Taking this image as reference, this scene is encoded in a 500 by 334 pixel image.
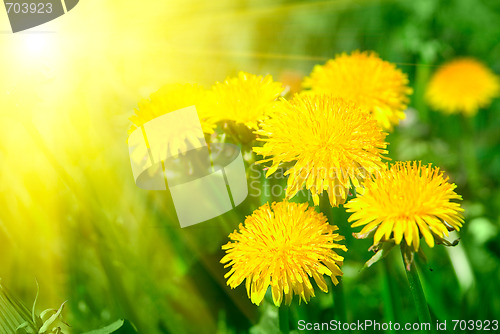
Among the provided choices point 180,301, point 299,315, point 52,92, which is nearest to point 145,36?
point 52,92

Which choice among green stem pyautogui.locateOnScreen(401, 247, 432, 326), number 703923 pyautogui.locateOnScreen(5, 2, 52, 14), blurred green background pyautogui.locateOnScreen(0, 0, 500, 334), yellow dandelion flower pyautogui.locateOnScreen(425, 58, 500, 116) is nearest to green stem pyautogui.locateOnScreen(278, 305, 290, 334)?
blurred green background pyautogui.locateOnScreen(0, 0, 500, 334)

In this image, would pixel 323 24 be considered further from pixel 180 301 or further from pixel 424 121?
pixel 180 301

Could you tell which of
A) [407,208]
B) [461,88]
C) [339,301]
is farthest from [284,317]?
[461,88]

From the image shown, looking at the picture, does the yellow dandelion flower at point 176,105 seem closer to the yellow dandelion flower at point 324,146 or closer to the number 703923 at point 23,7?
the yellow dandelion flower at point 324,146

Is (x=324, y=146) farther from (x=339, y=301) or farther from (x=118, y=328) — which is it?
(x=118, y=328)

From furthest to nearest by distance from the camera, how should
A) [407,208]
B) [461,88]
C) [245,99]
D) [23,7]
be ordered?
[461,88]
[23,7]
[245,99]
[407,208]

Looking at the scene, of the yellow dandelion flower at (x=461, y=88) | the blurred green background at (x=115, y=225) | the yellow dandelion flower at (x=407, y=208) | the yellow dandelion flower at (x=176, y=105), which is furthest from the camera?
the yellow dandelion flower at (x=461, y=88)

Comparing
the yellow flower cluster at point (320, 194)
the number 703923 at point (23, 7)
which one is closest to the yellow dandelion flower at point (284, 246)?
the yellow flower cluster at point (320, 194)
